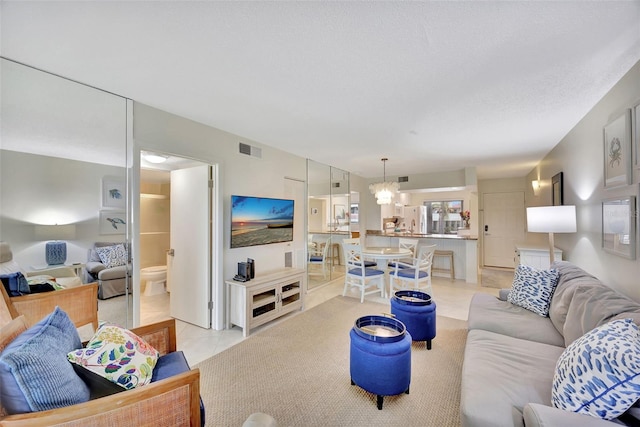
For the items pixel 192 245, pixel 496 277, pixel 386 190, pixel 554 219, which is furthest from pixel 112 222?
pixel 496 277

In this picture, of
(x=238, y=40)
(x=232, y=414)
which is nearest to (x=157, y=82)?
(x=238, y=40)

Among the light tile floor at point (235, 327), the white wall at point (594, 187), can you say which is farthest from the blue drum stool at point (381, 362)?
the white wall at point (594, 187)

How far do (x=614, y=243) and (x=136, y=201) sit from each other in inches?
166

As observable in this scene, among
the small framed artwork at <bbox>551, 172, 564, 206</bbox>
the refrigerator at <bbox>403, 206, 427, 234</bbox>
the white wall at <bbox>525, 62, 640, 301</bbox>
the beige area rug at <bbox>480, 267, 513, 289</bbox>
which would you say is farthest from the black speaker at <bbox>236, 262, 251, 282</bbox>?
the refrigerator at <bbox>403, 206, 427, 234</bbox>

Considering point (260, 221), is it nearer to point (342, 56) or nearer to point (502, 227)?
point (342, 56)

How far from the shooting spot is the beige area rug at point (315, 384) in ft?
6.03

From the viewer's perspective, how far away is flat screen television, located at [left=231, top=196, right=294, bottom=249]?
11.4 ft

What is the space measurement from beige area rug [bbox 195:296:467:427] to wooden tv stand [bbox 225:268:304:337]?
0.74ft

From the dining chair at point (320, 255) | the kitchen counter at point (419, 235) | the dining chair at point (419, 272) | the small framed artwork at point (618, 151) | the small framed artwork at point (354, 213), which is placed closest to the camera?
the small framed artwork at point (618, 151)

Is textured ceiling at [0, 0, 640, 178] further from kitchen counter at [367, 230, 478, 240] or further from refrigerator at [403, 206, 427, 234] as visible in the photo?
refrigerator at [403, 206, 427, 234]

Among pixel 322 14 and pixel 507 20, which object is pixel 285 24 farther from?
pixel 507 20

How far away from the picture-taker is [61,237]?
2.16 m

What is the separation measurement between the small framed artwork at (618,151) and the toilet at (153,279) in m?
5.93

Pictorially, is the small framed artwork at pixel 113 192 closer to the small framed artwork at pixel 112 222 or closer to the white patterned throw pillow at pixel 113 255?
the small framed artwork at pixel 112 222
